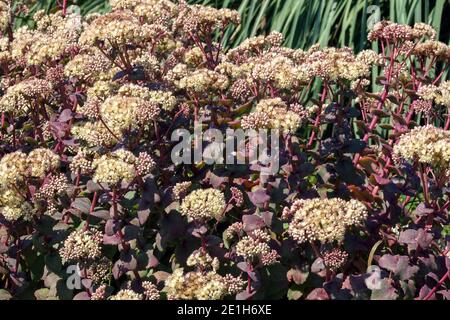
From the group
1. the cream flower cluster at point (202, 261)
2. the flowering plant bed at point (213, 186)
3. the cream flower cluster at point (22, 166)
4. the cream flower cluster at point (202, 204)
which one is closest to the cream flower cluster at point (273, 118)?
the flowering plant bed at point (213, 186)

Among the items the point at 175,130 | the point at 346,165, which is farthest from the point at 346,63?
the point at 175,130

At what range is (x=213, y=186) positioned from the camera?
246 centimetres

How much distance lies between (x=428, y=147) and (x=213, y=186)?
717 mm

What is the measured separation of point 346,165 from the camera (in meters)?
2.54

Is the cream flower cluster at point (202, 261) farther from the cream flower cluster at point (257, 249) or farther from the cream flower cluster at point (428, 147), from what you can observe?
the cream flower cluster at point (428, 147)

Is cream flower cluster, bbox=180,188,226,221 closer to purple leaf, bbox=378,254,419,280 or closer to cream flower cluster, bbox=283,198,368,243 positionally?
cream flower cluster, bbox=283,198,368,243

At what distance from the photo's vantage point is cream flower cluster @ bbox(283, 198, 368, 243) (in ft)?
6.52

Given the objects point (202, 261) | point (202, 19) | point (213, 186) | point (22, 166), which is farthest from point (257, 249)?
point (202, 19)

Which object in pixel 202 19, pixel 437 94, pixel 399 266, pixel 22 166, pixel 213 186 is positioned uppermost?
pixel 202 19

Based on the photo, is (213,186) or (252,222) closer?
(252,222)

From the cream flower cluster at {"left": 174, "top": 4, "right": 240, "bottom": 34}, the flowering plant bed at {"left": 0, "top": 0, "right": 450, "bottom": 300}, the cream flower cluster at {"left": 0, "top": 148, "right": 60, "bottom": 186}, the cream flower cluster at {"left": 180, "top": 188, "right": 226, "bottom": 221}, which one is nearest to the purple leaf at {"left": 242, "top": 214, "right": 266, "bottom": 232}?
the flowering plant bed at {"left": 0, "top": 0, "right": 450, "bottom": 300}

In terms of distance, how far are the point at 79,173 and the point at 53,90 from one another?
0.44m

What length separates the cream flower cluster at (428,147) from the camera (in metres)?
2.09

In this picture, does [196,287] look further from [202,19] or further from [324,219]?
[202,19]
